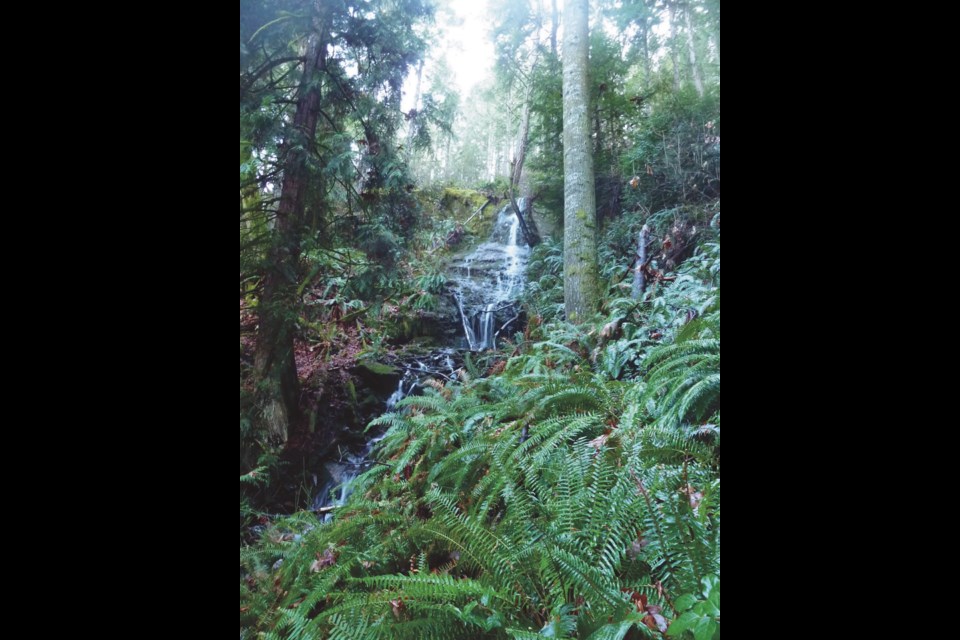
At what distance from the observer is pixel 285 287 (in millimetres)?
1538

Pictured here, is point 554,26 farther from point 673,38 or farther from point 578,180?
point 578,180

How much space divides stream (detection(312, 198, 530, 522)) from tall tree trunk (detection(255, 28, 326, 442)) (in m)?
0.24

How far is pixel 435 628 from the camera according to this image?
108 cm

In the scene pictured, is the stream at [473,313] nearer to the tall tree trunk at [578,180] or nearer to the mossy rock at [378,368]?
the mossy rock at [378,368]

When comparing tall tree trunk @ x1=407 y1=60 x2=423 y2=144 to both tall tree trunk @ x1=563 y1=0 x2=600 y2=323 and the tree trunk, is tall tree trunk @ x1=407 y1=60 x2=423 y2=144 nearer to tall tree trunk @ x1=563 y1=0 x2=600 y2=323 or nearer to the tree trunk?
tall tree trunk @ x1=563 y1=0 x2=600 y2=323

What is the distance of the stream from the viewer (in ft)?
4.96

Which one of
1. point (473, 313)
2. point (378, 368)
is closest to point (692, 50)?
point (473, 313)

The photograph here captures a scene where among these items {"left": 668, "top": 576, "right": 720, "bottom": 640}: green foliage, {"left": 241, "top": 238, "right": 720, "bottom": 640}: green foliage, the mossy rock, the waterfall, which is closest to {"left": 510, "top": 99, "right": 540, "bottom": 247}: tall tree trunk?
the waterfall

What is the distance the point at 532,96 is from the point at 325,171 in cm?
75
